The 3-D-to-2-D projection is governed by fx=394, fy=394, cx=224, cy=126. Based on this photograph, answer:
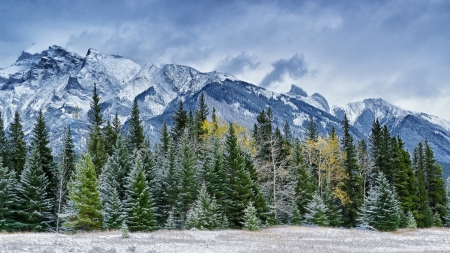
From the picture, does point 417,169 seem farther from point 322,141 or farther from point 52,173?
point 52,173

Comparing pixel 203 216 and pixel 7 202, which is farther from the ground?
pixel 7 202

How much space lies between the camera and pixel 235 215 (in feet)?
150

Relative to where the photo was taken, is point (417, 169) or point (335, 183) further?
point (417, 169)

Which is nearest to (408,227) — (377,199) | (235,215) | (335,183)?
(377,199)

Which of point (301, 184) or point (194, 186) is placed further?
point (301, 184)

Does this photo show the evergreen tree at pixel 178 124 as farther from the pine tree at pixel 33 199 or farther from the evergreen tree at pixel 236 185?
the pine tree at pixel 33 199

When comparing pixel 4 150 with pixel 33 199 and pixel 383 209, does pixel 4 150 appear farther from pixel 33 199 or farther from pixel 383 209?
pixel 383 209

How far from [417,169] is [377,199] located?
2889 cm

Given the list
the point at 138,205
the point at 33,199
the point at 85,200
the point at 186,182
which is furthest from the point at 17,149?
the point at 186,182

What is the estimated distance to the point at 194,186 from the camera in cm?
5097

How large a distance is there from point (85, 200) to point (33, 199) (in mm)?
11825

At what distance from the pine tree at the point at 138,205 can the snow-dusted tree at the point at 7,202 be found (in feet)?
50.6

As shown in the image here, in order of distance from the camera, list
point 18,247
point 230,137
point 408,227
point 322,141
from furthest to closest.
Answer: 1. point 322,141
2. point 408,227
3. point 230,137
4. point 18,247

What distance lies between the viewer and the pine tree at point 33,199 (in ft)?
159
